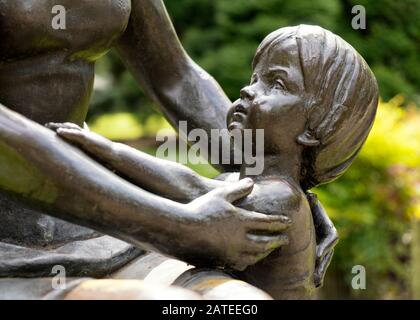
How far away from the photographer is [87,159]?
2.07m

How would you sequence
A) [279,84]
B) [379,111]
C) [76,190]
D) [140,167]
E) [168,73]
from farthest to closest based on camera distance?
[379,111] → [168,73] → [279,84] → [140,167] → [76,190]

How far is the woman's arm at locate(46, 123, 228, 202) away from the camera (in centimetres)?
209

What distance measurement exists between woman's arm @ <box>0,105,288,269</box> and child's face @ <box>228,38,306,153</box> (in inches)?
9.2

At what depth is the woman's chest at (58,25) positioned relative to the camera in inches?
89.4

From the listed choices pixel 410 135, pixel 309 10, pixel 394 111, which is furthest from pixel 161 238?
pixel 309 10

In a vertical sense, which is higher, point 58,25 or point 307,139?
point 58,25

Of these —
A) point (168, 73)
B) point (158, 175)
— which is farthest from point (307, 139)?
point (168, 73)

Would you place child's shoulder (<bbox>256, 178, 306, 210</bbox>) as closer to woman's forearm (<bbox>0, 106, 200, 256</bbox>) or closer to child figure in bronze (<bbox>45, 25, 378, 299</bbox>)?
child figure in bronze (<bbox>45, 25, 378, 299</bbox>)

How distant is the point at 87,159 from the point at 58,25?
0.44 metres

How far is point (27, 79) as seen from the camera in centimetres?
238

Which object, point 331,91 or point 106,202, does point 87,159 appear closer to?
point 106,202

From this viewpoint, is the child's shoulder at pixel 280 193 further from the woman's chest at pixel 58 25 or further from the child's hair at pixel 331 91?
the woman's chest at pixel 58 25

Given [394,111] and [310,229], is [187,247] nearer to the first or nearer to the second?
[310,229]
